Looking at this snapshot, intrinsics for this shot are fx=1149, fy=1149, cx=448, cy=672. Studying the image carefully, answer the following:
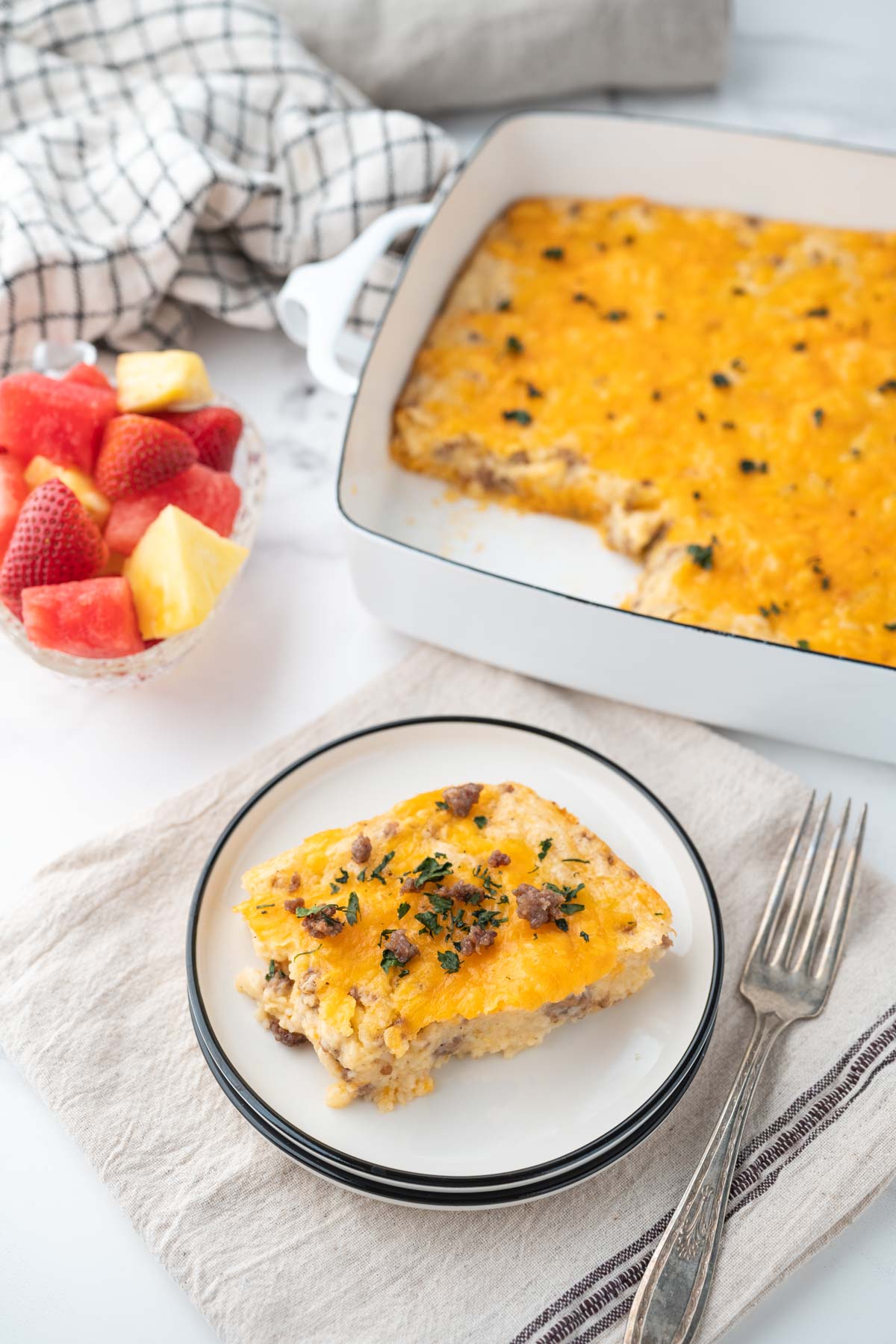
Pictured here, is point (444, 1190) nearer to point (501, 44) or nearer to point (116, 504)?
point (116, 504)

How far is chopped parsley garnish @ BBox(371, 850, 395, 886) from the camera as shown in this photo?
1657mm

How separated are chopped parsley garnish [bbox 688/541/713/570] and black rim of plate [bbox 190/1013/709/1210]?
1010 mm

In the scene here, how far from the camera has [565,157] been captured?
2820 millimetres

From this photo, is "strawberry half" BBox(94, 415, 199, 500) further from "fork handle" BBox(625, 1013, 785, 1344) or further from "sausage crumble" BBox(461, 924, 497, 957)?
"fork handle" BBox(625, 1013, 785, 1344)

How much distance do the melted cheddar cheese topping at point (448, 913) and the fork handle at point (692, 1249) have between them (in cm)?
27

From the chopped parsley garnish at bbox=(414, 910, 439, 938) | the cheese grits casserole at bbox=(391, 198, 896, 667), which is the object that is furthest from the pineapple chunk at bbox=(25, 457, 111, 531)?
the chopped parsley garnish at bbox=(414, 910, 439, 938)

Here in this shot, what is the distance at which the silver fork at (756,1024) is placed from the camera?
4.83 ft

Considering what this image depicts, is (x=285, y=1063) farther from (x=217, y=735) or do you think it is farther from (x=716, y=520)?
(x=716, y=520)

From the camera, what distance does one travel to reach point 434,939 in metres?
1.61

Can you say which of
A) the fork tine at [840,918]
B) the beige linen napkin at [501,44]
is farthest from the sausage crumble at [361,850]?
the beige linen napkin at [501,44]

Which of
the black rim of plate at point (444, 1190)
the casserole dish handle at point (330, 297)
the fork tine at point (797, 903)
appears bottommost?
the black rim of plate at point (444, 1190)

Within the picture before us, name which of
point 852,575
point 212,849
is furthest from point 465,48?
point 212,849

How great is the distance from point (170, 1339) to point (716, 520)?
162cm

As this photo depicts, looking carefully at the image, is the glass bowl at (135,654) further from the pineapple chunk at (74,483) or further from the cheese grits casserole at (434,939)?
the cheese grits casserole at (434,939)
